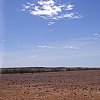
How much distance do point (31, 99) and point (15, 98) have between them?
1.45m

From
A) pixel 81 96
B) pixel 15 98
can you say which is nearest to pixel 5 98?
pixel 15 98

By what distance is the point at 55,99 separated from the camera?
2153cm

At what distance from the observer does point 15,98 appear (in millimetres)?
22266

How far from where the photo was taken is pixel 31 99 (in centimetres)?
2162

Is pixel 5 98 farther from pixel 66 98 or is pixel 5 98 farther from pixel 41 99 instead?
pixel 66 98

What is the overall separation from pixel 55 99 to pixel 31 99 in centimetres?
183

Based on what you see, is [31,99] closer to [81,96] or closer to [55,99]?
[55,99]

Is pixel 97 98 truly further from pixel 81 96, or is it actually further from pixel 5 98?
pixel 5 98

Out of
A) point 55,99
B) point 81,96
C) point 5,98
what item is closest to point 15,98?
point 5,98

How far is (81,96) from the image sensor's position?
74.4 ft

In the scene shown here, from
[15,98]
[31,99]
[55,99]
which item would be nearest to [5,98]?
[15,98]

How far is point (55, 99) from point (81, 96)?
2.40 metres

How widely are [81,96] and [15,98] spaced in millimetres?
5239

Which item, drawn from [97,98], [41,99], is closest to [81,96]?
[97,98]
